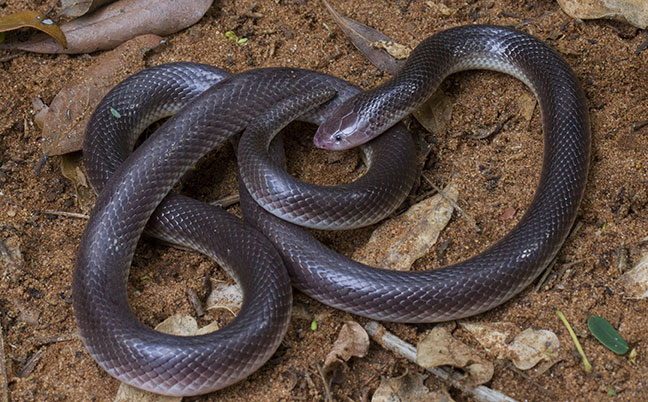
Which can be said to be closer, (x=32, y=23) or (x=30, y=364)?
(x=30, y=364)

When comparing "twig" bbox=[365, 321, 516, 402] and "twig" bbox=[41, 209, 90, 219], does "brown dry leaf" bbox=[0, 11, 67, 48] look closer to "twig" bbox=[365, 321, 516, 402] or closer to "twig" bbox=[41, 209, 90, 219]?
"twig" bbox=[41, 209, 90, 219]

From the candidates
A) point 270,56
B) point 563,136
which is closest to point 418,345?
point 563,136

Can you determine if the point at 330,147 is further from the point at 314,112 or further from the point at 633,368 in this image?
the point at 633,368

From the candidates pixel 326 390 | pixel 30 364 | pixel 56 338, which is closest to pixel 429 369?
pixel 326 390

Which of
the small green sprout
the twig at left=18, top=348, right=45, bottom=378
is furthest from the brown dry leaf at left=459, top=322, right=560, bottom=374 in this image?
the small green sprout

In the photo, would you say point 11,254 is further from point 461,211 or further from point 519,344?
point 519,344
